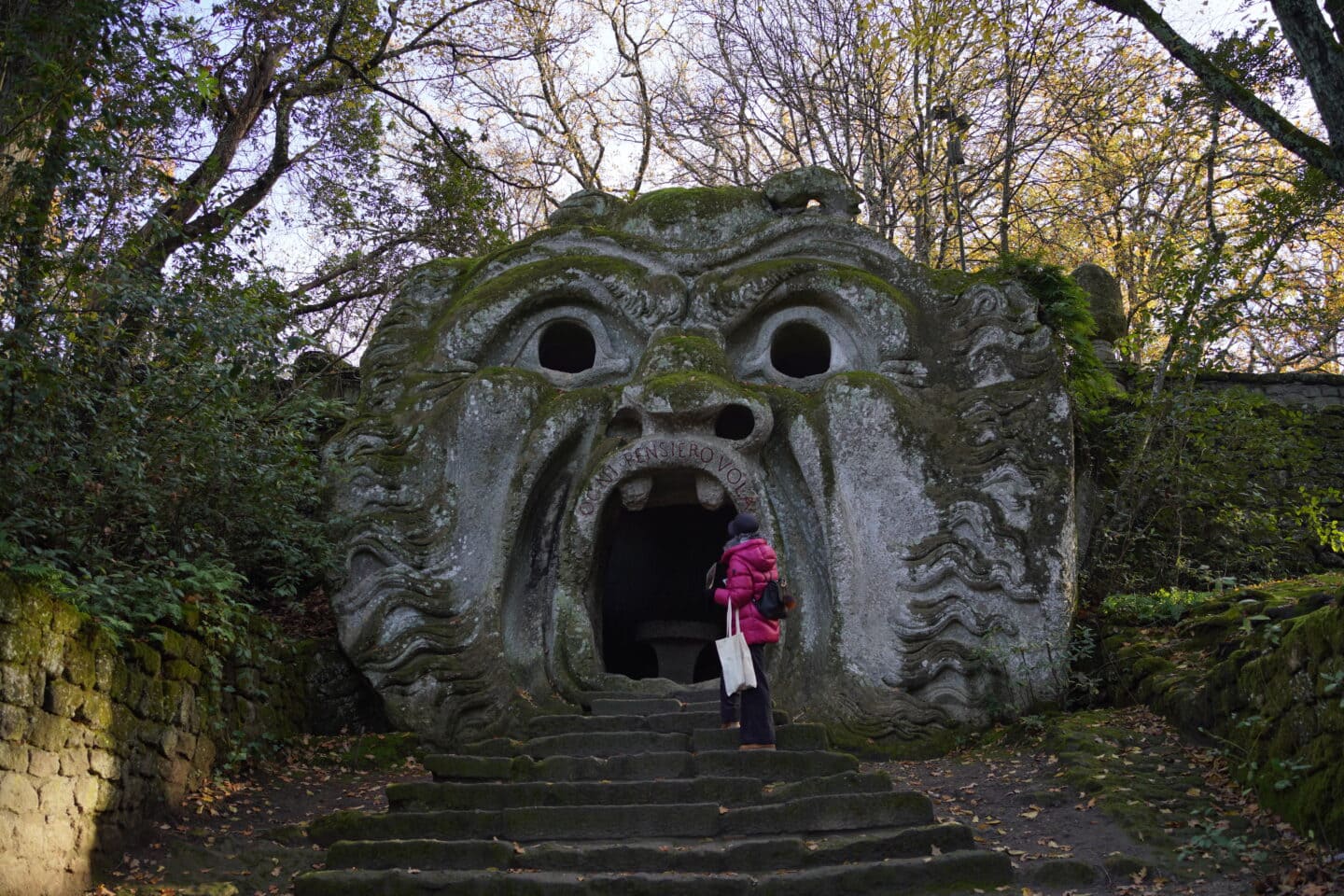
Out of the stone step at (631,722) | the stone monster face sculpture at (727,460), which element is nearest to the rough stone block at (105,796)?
the stone monster face sculpture at (727,460)

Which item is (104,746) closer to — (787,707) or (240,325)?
(240,325)

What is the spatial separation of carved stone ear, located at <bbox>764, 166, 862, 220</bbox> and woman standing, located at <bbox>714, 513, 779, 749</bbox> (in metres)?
3.74

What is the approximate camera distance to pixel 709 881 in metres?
5.07

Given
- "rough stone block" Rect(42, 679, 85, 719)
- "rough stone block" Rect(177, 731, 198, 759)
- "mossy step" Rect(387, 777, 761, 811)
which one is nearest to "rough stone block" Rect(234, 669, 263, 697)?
"rough stone block" Rect(177, 731, 198, 759)

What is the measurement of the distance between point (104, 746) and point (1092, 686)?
20.3 ft

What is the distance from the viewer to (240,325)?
703cm

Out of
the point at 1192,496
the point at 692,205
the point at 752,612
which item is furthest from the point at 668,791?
the point at 1192,496

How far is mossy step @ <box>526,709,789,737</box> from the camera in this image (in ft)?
23.6

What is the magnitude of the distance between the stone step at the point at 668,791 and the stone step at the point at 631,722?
3.30ft

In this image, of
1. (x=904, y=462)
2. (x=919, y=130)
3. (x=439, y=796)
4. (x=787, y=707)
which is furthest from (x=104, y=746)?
(x=919, y=130)

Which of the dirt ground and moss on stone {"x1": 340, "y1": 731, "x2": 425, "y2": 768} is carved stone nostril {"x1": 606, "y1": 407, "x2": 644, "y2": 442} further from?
the dirt ground

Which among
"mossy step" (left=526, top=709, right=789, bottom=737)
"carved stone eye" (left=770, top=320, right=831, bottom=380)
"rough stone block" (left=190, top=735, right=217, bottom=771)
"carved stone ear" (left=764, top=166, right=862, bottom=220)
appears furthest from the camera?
"carved stone ear" (left=764, top=166, right=862, bottom=220)

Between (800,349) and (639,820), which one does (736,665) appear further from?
(800,349)

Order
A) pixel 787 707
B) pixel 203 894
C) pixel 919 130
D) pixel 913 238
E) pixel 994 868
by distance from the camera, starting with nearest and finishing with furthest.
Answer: pixel 994 868
pixel 203 894
pixel 787 707
pixel 919 130
pixel 913 238
